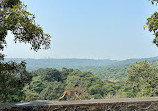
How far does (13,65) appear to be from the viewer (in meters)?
4.32

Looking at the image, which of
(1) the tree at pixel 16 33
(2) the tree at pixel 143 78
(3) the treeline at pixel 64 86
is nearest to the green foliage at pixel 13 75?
(1) the tree at pixel 16 33

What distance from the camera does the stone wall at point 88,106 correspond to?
3.74 metres

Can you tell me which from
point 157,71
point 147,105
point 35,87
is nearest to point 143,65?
point 157,71

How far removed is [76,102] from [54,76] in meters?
64.2

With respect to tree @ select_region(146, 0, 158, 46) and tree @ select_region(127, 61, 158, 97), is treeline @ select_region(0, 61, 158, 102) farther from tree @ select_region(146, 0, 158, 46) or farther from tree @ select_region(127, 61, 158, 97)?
tree @ select_region(146, 0, 158, 46)

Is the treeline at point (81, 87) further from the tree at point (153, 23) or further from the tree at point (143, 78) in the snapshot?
the tree at point (153, 23)

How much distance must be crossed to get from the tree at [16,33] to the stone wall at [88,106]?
2.91 feet

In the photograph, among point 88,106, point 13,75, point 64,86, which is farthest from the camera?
point 64,86

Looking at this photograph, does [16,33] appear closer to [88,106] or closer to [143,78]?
[88,106]

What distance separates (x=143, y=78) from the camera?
925 inches

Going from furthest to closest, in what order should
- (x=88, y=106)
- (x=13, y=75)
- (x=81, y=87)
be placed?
(x=81, y=87)
(x=13, y=75)
(x=88, y=106)

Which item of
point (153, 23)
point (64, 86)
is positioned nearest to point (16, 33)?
point (153, 23)

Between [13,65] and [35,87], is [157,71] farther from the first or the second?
[35,87]

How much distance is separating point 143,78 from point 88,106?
21.0 meters
